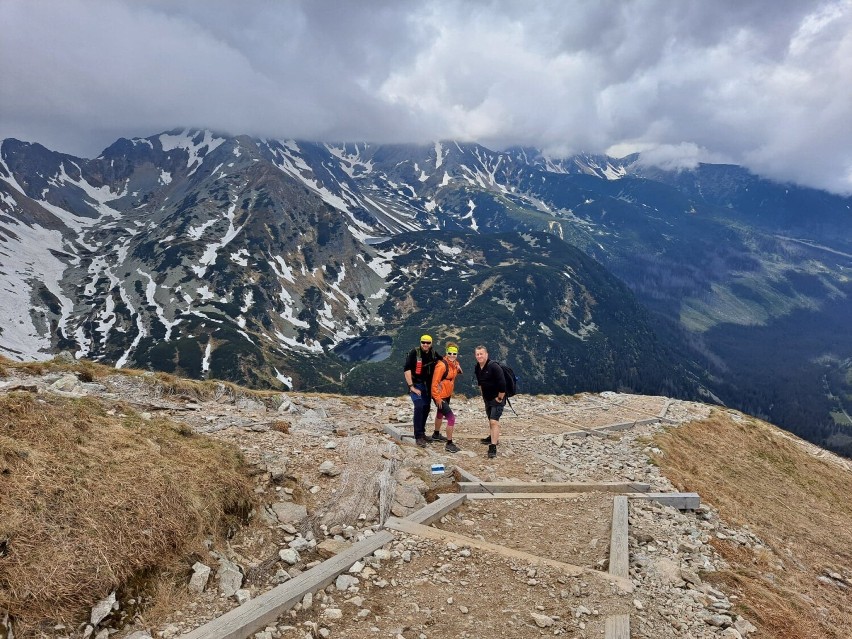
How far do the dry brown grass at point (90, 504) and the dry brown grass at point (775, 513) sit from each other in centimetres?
1005

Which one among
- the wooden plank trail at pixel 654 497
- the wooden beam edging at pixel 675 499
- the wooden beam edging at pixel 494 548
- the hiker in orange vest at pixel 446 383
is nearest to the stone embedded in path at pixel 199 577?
the wooden beam edging at pixel 494 548

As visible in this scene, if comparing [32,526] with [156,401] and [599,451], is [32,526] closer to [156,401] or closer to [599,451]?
[156,401]

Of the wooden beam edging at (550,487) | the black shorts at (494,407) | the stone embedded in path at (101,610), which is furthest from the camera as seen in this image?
the black shorts at (494,407)

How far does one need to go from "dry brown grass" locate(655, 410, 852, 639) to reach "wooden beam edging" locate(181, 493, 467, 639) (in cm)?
710

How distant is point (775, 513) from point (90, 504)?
22.6m

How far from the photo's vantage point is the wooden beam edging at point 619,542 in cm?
881

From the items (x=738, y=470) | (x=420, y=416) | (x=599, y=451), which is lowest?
(x=738, y=470)

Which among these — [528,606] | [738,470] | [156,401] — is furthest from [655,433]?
[156,401]

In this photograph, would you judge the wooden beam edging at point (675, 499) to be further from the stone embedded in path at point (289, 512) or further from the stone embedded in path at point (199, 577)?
the stone embedded in path at point (199, 577)

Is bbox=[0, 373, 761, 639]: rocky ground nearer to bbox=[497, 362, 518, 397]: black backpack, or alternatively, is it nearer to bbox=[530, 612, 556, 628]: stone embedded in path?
bbox=[530, 612, 556, 628]: stone embedded in path

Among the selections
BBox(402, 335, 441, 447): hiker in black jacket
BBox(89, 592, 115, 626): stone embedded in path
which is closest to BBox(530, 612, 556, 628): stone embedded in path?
BBox(89, 592, 115, 626): stone embedded in path

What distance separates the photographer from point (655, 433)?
24047mm

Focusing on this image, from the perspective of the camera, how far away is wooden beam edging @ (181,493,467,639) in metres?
6.24

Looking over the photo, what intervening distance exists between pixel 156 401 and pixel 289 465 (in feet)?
32.2
